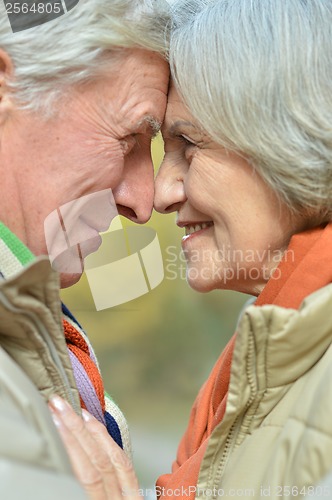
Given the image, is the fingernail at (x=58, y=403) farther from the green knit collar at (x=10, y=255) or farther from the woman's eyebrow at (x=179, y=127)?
the woman's eyebrow at (x=179, y=127)

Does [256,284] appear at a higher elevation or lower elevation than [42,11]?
lower

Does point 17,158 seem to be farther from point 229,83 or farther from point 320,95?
point 320,95

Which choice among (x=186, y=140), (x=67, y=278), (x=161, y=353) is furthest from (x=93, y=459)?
(x=161, y=353)

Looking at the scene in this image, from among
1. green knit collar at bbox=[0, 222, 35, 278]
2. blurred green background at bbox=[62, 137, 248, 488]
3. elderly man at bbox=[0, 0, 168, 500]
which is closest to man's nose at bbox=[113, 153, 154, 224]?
elderly man at bbox=[0, 0, 168, 500]

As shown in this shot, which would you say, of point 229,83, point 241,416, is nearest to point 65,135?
point 229,83

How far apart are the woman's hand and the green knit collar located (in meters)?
0.27

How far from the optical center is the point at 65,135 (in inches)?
66.0

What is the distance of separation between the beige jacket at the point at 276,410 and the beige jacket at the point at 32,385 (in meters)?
0.31

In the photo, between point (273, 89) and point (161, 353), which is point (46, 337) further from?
point (161, 353)

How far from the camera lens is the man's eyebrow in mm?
1766

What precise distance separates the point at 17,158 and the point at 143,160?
0.41 m

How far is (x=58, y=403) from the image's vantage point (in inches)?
52.9

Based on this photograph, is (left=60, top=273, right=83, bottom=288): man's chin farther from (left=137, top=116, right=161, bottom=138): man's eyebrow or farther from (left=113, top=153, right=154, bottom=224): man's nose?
(left=137, top=116, right=161, bottom=138): man's eyebrow

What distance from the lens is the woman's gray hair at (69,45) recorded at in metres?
1.55
